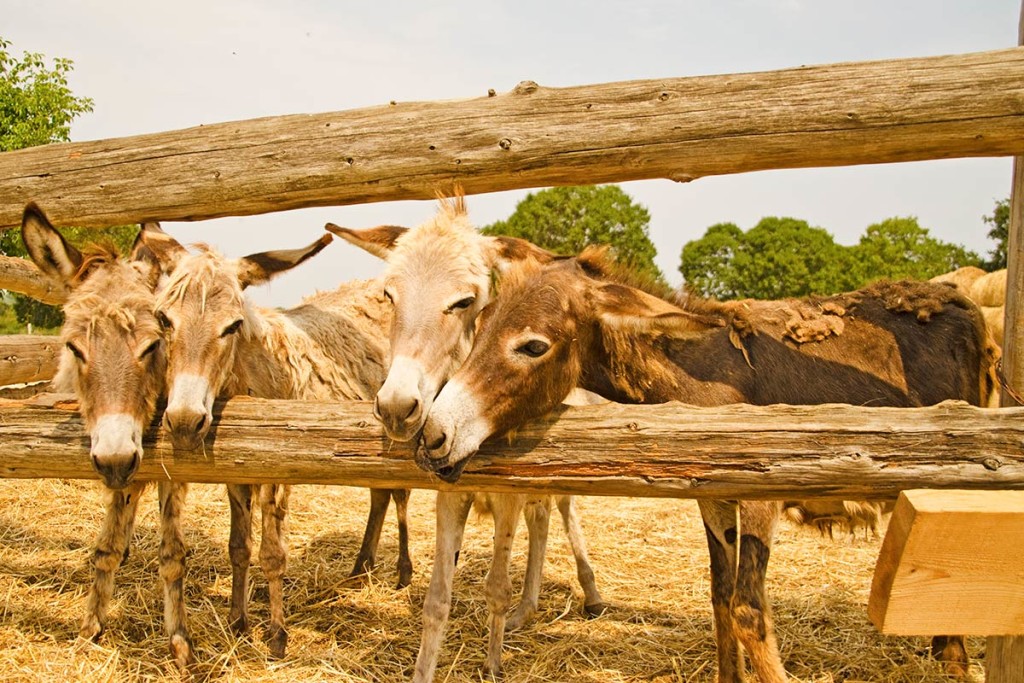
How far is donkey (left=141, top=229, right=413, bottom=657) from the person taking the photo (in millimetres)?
3539

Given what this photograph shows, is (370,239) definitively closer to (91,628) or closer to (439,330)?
(439,330)

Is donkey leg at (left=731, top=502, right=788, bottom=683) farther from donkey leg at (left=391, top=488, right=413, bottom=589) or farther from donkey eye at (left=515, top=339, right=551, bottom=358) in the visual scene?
donkey leg at (left=391, top=488, right=413, bottom=589)

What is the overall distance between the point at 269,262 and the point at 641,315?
2180 mm

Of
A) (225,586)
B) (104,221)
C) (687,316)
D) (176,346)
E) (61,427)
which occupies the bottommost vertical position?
(225,586)

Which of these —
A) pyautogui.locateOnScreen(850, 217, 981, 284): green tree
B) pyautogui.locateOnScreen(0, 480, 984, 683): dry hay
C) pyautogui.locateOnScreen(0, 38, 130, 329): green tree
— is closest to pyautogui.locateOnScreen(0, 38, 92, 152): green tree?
pyautogui.locateOnScreen(0, 38, 130, 329): green tree

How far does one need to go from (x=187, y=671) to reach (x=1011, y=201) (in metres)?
4.57

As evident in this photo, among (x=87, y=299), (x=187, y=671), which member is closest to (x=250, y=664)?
(x=187, y=671)

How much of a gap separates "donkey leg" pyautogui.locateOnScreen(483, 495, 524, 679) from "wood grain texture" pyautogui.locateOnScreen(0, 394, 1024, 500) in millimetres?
1237

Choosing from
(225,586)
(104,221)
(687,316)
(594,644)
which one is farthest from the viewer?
(225,586)

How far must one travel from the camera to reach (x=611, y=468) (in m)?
2.77

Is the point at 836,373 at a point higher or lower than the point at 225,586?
higher

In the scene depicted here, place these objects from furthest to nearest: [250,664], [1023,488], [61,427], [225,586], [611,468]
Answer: [225,586]
[250,664]
[61,427]
[611,468]
[1023,488]

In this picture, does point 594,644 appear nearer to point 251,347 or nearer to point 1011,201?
point 251,347

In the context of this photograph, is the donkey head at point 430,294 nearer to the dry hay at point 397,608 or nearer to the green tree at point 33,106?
the dry hay at point 397,608
